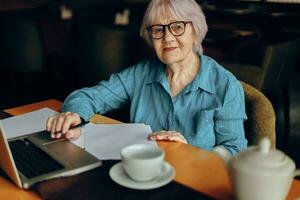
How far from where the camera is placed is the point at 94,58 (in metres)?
3.60

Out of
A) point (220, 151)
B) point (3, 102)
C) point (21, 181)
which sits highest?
point (220, 151)

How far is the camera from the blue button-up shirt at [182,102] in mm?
1671

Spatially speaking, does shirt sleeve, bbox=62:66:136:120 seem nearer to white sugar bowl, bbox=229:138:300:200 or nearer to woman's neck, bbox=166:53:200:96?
woman's neck, bbox=166:53:200:96

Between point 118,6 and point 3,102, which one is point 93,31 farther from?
point 118,6

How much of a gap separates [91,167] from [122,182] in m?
0.16

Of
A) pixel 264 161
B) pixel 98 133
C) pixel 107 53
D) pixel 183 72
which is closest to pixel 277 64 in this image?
pixel 107 53

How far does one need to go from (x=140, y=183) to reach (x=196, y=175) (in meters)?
0.18

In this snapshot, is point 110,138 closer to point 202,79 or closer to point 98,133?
point 98,133

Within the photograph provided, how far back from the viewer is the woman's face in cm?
175

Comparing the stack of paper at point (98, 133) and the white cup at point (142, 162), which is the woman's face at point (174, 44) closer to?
the stack of paper at point (98, 133)

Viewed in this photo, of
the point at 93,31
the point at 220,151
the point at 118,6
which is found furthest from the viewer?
the point at 118,6

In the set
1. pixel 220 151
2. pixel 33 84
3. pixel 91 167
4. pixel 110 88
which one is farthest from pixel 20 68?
pixel 220 151

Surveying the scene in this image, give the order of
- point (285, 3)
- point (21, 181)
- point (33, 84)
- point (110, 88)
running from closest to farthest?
1. point (21, 181)
2. point (110, 88)
3. point (33, 84)
4. point (285, 3)

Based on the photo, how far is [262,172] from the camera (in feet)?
2.96
